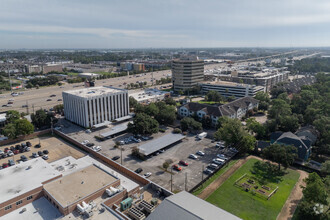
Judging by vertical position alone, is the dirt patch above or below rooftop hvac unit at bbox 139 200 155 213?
below

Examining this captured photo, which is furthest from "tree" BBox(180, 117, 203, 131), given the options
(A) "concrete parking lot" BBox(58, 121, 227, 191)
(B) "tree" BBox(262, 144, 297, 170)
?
(B) "tree" BBox(262, 144, 297, 170)

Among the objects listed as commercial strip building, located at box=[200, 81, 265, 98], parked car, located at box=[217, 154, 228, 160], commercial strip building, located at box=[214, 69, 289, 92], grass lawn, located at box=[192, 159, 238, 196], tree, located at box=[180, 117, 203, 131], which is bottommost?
grass lawn, located at box=[192, 159, 238, 196]

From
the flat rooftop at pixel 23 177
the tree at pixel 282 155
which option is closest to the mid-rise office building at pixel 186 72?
the tree at pixel 282 155

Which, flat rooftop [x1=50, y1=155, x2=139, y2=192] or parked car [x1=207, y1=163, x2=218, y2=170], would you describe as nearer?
flat rooftop [x1=50, y1=155, x2=139, y2=192]

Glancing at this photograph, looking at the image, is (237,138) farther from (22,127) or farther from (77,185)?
(22,127)

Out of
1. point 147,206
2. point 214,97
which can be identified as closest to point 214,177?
point 147,206

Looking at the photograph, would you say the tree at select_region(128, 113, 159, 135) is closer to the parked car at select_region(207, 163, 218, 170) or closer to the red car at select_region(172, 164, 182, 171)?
the red car at select_region(172, 164, 182, 171)
